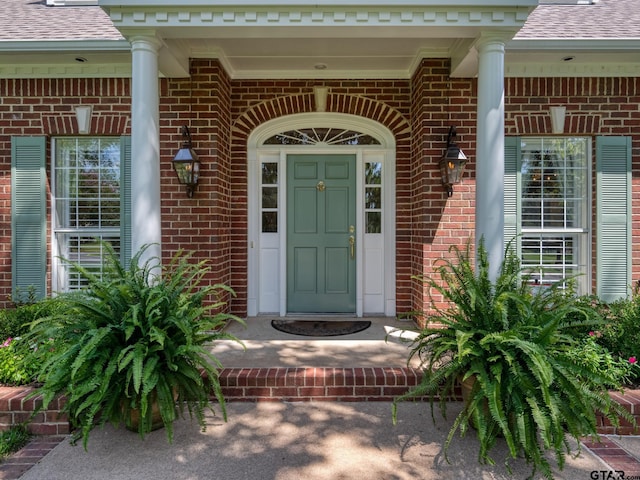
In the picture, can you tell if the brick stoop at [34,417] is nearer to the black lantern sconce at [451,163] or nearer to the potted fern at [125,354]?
the potted fern at [125,354]

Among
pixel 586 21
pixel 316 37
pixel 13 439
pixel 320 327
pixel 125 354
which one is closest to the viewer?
pixel 125 354

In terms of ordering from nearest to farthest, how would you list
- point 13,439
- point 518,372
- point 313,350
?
1. point 518,372
2. point 13,439
3. point 313,350

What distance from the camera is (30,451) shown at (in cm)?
237

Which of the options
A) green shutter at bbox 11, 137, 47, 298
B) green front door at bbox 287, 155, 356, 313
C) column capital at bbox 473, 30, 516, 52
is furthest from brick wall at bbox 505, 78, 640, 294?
green shutter at bbox 11, 137, 47, 298

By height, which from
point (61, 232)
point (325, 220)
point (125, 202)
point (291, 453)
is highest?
point (125, 202)

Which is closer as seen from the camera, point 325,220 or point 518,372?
point 518,372

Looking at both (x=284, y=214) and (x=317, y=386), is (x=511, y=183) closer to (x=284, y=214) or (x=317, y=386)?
(x=284, y=214)

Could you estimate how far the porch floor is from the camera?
315 cm

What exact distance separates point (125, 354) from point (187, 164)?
7.17 feet

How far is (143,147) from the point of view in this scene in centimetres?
309

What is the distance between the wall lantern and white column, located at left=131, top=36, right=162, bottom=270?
2.63ft

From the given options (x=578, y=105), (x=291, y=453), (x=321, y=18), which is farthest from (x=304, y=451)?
(x=578, y=105)

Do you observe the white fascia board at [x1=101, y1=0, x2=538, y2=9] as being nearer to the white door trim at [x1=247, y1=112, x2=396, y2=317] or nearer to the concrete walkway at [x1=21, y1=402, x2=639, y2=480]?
the white door trim at [x1=247, y1=112, x2=396, y2=317]

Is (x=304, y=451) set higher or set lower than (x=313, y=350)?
lower
